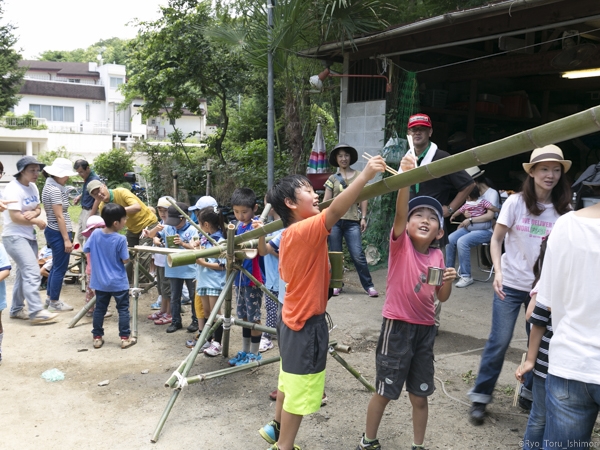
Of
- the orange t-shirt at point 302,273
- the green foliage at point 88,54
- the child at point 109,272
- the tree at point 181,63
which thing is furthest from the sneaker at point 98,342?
the green foliage at point 88,54

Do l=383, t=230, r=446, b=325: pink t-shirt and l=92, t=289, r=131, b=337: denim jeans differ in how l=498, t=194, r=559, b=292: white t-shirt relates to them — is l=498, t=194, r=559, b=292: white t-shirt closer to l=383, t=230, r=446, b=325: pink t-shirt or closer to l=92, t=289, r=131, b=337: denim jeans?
l=383, t=230, r=446, b=325: pink t-shirt

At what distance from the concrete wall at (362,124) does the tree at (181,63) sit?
4.91m

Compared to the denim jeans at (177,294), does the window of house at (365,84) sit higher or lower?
higher

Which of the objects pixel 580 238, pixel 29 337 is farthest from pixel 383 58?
pixel 580 238

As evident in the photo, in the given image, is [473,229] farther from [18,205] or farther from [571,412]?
[18,205]

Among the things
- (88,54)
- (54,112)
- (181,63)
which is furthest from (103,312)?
(88,54)

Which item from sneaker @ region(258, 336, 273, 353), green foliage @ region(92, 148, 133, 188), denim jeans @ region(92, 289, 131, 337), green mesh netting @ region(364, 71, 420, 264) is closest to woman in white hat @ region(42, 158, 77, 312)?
denim jeans @ region(92, 289, 131, 337)

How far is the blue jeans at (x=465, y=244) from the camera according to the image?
273 inches

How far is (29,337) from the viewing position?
5.58m

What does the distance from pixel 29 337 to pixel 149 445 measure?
2898 millimetres

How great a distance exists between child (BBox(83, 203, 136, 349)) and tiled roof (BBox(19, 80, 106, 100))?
139ft

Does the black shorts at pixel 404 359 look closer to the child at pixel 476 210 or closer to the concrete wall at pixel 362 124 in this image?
the child at pixel 476 210

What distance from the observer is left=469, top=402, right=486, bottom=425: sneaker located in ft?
11.5

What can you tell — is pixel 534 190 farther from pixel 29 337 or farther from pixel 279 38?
pixel 279 38
